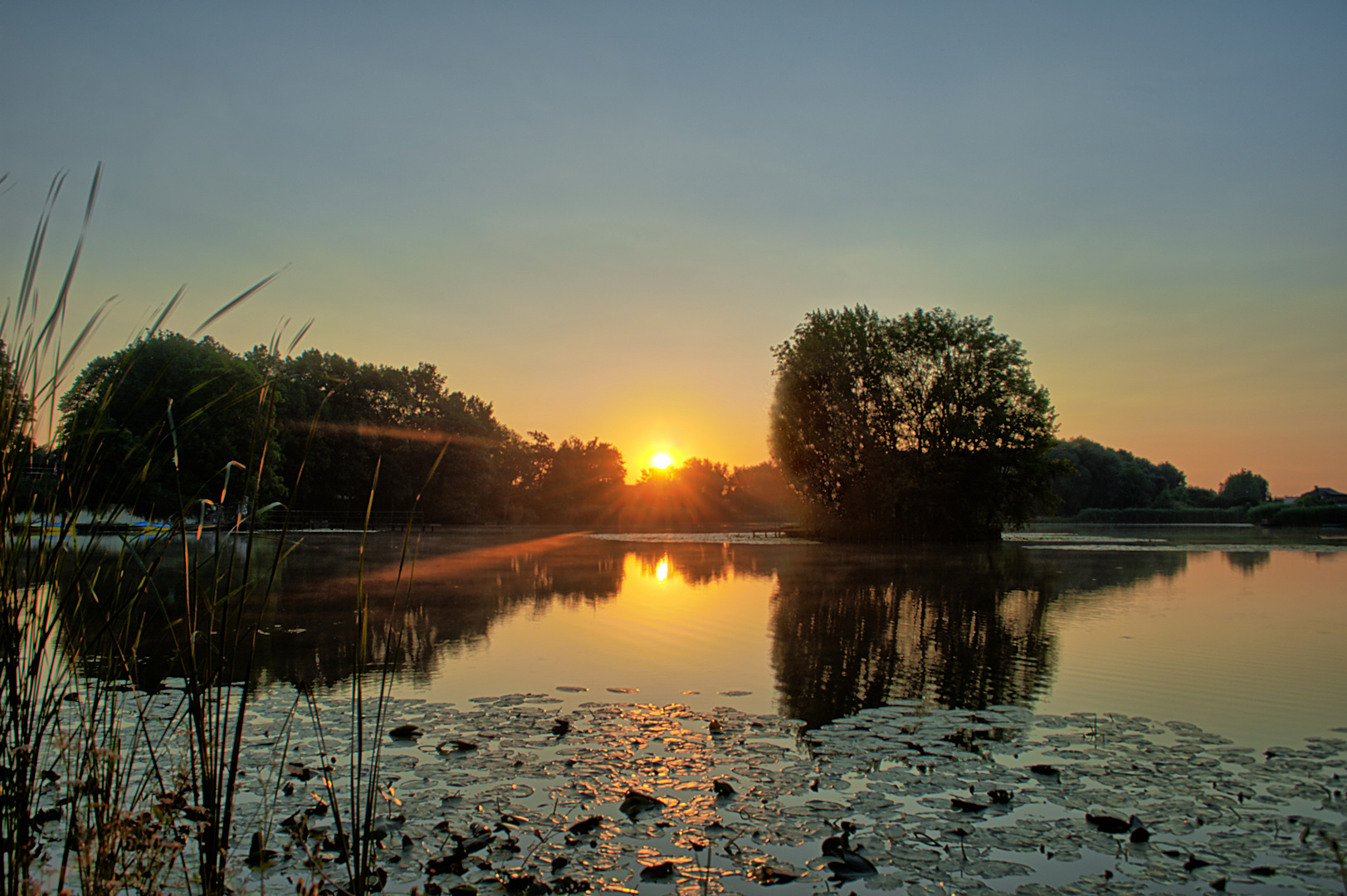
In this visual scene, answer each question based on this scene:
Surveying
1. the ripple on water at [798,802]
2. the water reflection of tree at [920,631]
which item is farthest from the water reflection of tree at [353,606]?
the water reflection of tree at [920,631]

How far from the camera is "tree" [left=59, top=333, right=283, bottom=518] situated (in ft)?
8.77

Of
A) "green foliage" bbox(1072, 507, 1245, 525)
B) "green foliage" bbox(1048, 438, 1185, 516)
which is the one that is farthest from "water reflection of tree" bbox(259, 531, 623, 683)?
"green foliage" bbox(1048, 438, 1185, 516)

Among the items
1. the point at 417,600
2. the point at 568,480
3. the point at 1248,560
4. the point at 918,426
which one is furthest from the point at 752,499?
the point at 417,600

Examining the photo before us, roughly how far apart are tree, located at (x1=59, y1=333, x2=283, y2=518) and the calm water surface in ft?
2.90

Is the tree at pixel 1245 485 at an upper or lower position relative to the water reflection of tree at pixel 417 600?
upper

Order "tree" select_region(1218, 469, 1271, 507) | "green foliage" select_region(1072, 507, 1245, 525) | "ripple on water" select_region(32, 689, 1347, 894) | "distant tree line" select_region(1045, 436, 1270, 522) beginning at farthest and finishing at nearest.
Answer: "tree" select_region(1218, 469, 1271, 507) < "distant tree line" select_region(1045, 436, 1270, 522) < "green foliage" select_region(1072, 507, 1245, 525) < "ripple on water" select_region(32, 689, 1347, 894)

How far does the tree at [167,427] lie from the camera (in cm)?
267

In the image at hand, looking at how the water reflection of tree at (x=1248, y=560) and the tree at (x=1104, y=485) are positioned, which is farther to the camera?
the tree at (x=1104, y=485)

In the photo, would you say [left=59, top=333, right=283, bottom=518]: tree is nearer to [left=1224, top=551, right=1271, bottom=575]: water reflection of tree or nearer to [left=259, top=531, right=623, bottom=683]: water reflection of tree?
[left=259, top=531, right=623, bottom=683]: water reflection of tree

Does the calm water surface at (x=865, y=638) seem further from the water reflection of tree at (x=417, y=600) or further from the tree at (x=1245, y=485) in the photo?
the tree at (x=1245, y=485)

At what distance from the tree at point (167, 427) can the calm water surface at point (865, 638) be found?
2.90ft

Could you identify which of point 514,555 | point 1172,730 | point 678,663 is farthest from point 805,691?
point 514,555

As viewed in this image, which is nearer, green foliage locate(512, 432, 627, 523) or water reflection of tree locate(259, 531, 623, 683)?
water reflection of tree locate(259, 531, 623, 683)

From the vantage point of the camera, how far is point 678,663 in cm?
870
